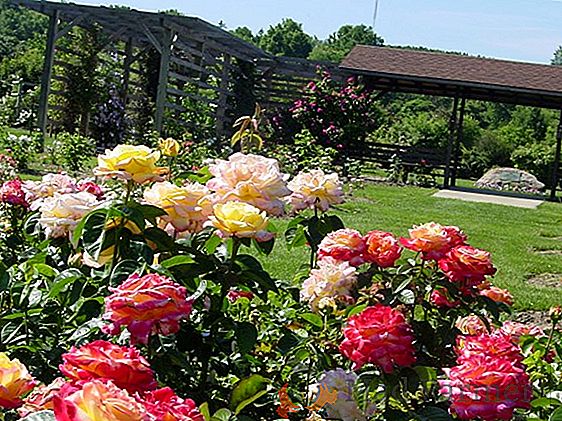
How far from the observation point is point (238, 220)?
1.89m

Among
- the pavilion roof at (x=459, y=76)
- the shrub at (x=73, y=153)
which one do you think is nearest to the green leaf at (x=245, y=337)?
the shrub at (x=73, y=153)

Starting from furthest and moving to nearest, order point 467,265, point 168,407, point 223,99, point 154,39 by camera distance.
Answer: point 223,99
point 154,39
point 467,265
point 168,407

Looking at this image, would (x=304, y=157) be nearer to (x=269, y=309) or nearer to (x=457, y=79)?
(x=457, y=79)

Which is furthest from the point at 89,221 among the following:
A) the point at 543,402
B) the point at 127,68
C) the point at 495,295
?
the point at 127,68

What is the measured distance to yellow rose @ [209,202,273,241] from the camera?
1.88 m

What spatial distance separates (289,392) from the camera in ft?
6.79

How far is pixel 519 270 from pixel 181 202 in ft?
18.9

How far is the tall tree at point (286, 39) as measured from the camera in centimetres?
7375

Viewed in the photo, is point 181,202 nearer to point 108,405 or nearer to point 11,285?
point 11,285

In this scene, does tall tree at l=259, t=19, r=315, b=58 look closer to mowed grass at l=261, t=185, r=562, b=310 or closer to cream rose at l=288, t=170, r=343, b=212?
mowed grass at l=261, t=185, r=562, b=310

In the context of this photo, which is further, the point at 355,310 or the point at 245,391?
the point at 355,310

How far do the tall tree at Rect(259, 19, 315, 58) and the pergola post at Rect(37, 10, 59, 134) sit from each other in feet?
195

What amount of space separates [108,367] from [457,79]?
57.3ft

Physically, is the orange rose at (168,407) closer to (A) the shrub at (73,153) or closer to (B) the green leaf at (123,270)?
(B) the green leaf at (123,270)
